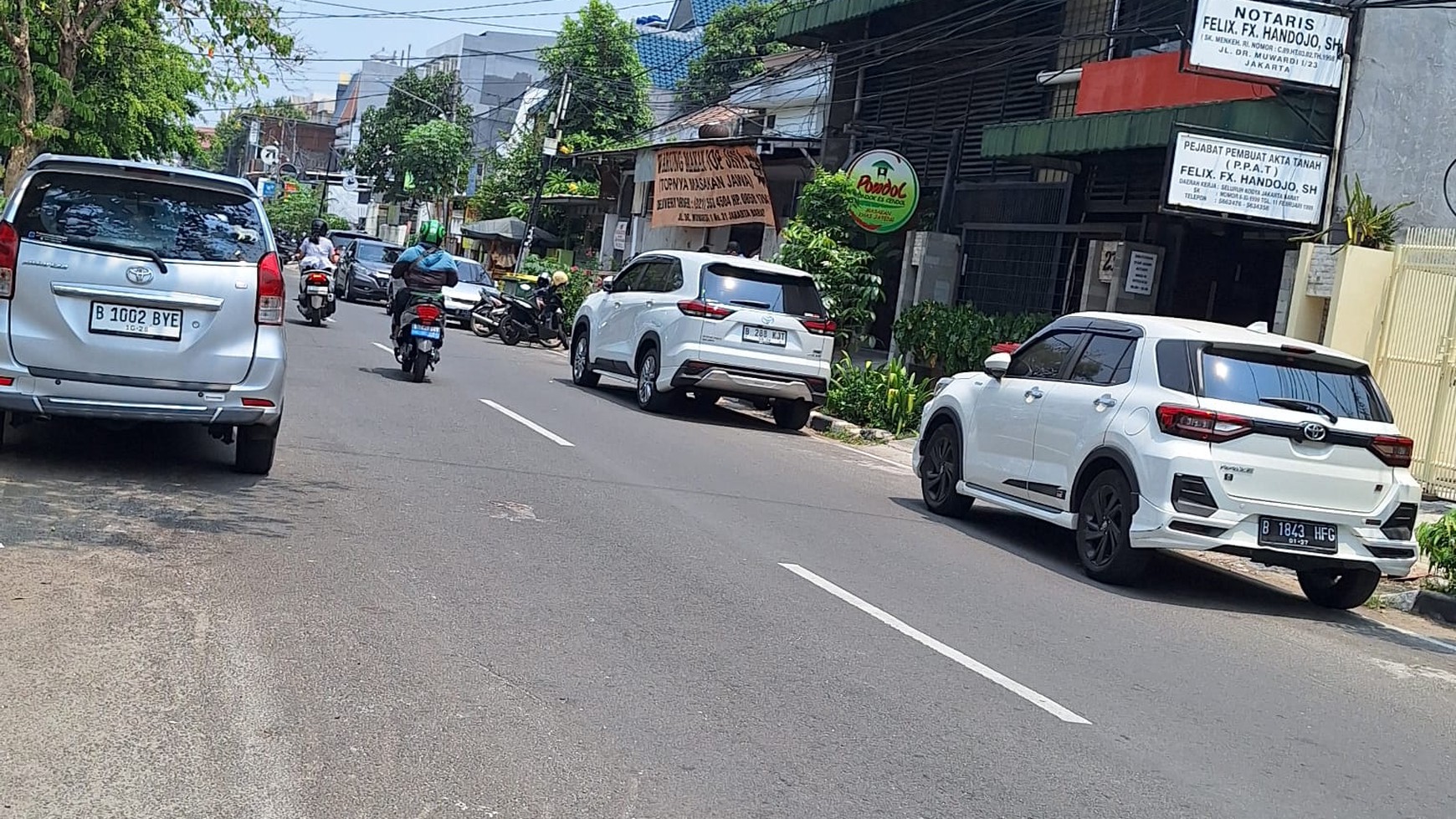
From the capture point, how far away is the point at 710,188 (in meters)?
30.1

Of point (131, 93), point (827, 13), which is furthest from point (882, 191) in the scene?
point (131, 93)

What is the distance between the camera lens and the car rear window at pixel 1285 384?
29.9 ft

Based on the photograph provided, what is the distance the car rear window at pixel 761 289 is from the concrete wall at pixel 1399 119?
18.9 ft

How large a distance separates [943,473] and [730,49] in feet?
128

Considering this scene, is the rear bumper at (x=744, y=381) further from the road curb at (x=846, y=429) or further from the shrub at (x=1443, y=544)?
the shrub at (x=1443, y=544)

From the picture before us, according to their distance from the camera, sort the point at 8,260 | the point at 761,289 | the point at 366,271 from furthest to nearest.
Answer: the point at 366,271
the point at 761,289
the point at 8,260

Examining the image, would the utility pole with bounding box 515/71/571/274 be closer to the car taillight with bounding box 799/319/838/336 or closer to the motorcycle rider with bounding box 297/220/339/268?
the motorcycle rider with bounding box 297/220/339/268

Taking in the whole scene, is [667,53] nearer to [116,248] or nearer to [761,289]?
[761,289]

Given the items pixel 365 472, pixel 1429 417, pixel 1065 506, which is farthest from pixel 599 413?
pixel 1429 417

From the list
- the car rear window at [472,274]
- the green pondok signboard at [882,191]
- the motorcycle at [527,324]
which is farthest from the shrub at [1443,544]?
the car rear window at [472,274]

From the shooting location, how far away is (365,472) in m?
10.3

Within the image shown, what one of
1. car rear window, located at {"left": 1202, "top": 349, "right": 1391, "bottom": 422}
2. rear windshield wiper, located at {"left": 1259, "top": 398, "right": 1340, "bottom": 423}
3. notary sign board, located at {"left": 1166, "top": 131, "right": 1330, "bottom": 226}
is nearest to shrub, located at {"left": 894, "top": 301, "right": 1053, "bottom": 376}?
notary sign board, located at {"left": 1166, "top": 131, "right": 1330, "bottom": 226}

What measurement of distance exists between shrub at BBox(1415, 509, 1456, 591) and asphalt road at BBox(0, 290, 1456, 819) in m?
1.06

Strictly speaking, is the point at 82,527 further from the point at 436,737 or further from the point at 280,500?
the point at 436,737
